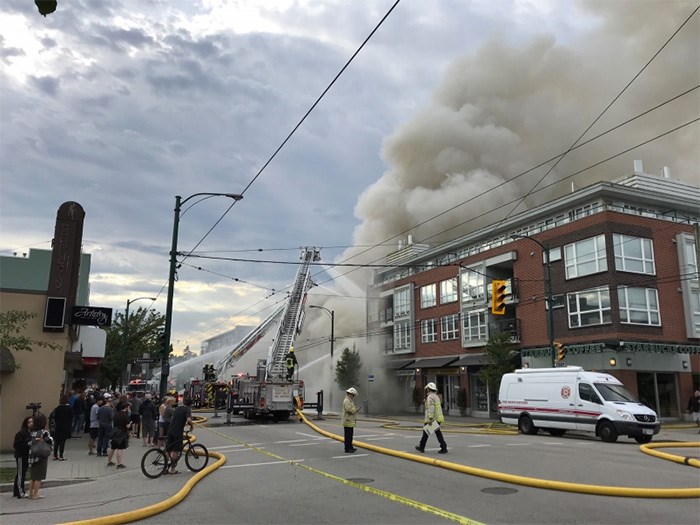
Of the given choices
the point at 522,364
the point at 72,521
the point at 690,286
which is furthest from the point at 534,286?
the point at 72,521

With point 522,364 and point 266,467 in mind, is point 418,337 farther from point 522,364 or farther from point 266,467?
point 266,467

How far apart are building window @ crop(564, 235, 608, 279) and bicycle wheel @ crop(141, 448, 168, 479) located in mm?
22509

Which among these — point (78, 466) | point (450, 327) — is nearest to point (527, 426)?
point (78, 466)

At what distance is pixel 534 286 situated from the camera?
3036 cm

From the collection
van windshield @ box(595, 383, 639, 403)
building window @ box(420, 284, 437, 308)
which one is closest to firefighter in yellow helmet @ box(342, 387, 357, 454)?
van windshield @ box(595, 383, 639, 403)

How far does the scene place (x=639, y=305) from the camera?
26.5 metres

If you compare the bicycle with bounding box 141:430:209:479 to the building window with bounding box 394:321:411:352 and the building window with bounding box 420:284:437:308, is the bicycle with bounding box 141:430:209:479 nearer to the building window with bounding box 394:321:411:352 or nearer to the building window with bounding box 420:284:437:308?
the building window with bounding box 420:284:437:308

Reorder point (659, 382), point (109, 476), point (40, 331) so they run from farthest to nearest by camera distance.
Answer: point (659, 382), point (40, 331), point (109, 476)

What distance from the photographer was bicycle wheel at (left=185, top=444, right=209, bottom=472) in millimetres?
10359

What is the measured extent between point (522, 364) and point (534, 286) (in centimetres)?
423

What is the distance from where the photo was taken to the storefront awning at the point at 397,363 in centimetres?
4141

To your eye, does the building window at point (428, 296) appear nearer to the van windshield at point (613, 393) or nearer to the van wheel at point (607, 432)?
the van windshield at point (613, 393)

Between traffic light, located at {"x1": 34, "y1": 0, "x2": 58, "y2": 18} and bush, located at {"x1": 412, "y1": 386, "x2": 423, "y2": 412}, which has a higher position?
Answer: traffic light, located at {"x1": 34, "y1": 0, "x2": 58, "y2": 18}

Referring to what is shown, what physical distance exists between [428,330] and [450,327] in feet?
→ 8.69
